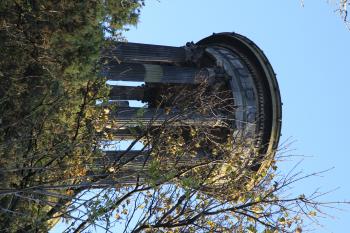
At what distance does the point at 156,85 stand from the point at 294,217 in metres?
16.7

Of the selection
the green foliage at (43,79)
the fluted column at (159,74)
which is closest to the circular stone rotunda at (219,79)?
the fluted column at (159,74)

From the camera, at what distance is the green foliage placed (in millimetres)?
14773

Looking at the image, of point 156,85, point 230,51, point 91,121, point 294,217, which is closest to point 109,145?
point 91,121

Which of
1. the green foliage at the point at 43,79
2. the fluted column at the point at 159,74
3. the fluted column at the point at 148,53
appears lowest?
the green foliage at the point at 43,79

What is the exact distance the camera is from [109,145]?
18188 millimetres

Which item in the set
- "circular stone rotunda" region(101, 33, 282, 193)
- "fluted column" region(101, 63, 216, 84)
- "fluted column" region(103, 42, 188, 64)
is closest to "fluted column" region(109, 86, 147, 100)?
"circular stone rotunda" region(101, 33, 282, 193)

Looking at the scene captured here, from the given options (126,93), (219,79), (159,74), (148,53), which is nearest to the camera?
(148,53)

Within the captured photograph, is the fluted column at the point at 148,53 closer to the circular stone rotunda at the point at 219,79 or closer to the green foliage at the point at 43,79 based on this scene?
the circular stone rotunda at the point at 219,79

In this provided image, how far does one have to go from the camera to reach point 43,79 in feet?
50.9

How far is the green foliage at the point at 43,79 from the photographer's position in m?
14.8

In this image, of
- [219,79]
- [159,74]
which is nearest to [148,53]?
[159,74]

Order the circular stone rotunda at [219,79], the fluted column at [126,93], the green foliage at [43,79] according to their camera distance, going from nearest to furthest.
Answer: the green foliage at [43,79] → the circular stone rotunda at [219,79] → the fluted column at [126,93]

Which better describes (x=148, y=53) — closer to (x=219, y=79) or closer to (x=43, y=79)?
(x=219, y=79)

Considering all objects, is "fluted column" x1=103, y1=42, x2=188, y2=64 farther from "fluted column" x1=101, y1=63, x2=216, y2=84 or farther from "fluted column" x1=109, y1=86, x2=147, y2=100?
"fluted column" x1=109, y1=86, x2=147, y2=100
